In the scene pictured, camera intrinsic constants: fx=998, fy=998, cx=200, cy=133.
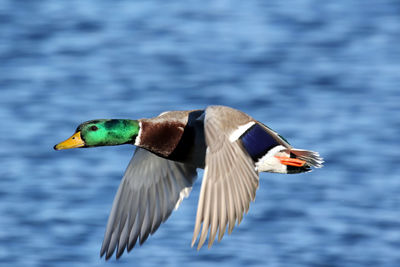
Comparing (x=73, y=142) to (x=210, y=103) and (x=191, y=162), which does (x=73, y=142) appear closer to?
(x=191, y=162)

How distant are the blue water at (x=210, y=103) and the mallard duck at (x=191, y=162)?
1.70m

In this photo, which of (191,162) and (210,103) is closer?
(191,162)

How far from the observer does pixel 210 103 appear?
11.4 meters

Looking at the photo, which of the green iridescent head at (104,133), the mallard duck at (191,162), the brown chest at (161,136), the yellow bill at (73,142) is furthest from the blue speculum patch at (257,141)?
the yellow bill at (73,142)

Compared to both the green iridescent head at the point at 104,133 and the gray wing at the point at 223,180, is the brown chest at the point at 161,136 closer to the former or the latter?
the green iridescent head at the point at 104,133

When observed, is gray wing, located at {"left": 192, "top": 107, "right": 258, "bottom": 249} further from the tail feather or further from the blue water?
the blue water

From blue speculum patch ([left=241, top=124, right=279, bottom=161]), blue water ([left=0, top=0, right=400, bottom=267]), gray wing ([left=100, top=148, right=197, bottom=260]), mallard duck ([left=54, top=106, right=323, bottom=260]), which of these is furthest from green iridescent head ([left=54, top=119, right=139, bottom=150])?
blue water ([left=0, top=0, right=400, bottom=267])

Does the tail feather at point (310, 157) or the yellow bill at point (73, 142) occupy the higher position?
the yellow bill at point (73, 142)

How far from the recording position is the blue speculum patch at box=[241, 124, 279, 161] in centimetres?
629

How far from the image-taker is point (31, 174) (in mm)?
10312

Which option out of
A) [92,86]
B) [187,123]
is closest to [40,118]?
[92,86]

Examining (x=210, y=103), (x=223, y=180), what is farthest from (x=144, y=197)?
(x=210, y=103)

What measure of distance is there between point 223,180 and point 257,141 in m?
0.71

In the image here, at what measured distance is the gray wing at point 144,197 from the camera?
23.3ft
